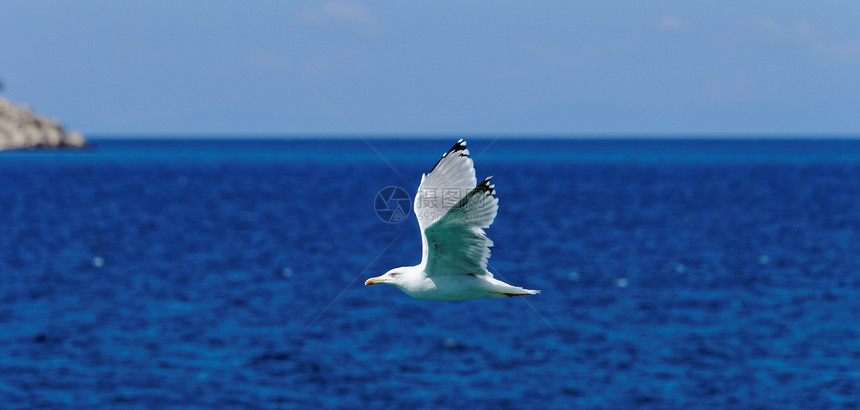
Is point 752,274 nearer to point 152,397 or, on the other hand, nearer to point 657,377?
point 657,377

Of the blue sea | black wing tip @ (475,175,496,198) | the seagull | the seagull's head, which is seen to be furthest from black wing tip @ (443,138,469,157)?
the blue sea

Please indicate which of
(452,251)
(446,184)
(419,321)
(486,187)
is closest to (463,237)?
(452,251)

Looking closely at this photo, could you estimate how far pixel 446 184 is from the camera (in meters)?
15.8

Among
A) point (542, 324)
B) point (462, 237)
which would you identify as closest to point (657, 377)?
point (542, 324)

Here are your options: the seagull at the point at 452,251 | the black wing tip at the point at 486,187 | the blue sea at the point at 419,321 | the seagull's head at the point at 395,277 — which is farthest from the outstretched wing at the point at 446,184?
the blue sea at the point at 419,321

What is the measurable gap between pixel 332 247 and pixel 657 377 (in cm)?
5222

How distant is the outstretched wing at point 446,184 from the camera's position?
1546 cm

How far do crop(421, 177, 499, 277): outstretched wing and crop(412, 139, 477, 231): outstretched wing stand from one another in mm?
440

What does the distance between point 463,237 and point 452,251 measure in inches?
16.8

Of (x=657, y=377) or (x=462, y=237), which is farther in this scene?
(x=657, y=377)

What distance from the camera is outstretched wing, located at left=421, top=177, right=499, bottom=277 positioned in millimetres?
13633

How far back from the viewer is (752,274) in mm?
83062

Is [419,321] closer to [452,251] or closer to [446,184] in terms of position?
[446,184]

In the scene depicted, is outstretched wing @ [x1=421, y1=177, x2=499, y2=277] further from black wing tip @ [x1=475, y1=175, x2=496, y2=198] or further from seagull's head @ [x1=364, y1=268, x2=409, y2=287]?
seagull's head @ [x1=364, y1=268, x2=409, y2=287]
